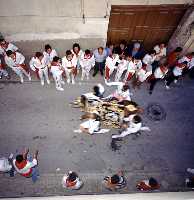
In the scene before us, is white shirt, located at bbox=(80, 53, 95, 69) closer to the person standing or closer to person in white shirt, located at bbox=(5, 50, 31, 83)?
the person standing

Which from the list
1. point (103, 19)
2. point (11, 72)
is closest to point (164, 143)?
point (103, 19)

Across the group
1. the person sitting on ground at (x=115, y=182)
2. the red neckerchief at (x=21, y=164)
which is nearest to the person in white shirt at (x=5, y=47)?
the red neckerchief at (x=21, y=164)

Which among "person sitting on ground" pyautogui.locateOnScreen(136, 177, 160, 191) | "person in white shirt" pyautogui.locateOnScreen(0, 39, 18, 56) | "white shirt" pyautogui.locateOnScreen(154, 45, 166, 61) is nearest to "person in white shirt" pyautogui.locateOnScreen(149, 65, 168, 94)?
"white shirt" pyautogui.locateOnScreen(154, 45, 166, 61)

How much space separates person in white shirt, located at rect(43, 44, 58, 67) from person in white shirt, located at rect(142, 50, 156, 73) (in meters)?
2.98

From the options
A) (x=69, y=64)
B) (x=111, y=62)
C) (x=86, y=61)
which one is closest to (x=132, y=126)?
(x=111, y=62)

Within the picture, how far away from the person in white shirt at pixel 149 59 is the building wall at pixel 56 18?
5.05 feet

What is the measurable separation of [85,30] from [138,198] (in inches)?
207

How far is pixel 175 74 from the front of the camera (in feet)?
34.0

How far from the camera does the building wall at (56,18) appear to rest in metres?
8.63

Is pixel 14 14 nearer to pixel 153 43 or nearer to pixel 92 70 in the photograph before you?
pixel 92 70

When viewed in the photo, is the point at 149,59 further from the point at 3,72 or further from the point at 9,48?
the point at 3,72

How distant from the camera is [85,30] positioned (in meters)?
9.61

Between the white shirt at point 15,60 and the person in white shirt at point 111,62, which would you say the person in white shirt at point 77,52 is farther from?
the white shirt at point 15,60

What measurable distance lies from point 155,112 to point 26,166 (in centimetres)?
477
